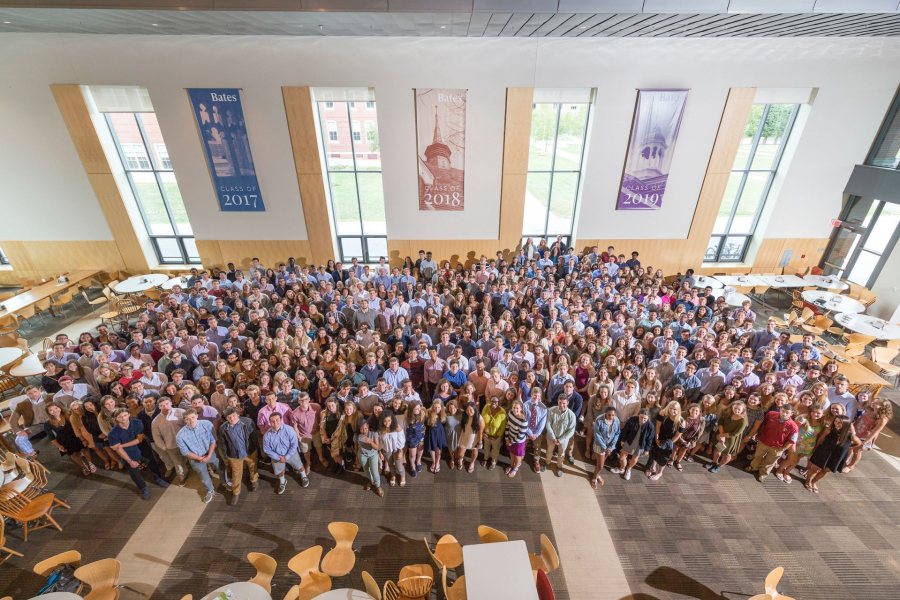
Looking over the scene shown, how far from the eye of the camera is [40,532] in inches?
215

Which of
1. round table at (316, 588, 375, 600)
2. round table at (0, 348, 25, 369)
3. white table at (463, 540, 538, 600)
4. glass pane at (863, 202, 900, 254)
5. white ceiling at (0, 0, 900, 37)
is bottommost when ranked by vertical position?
round table at (0, 348, 25, 369)

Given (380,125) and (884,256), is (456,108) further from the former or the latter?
(884,256)

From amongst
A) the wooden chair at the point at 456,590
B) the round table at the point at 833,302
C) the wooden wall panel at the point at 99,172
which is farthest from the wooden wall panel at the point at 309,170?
the round table at the point at 833,302

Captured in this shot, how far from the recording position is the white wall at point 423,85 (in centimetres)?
1067

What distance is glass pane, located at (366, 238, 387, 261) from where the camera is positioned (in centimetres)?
1335

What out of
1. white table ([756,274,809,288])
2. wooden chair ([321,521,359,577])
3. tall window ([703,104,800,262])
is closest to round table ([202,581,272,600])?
wooden chair ([321,521,359,577])

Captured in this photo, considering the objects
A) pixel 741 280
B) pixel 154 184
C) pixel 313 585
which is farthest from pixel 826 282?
pixel 154 184

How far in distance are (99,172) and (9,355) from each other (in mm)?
6309

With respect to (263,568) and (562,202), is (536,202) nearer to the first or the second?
(562,202)

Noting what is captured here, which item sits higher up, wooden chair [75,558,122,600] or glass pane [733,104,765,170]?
glass pane [733,104,765,170]

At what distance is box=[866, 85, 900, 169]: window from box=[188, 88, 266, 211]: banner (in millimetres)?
18096

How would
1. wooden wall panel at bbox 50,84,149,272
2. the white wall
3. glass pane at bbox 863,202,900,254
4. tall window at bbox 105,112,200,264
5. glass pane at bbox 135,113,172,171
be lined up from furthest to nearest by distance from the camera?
tall window at bbox 105,112,200,264 < glass pane at bbox 135,113,172,171 < wooden wall panel at bbox 50,84,149,272 < glass pane at bbox 863,202,900,254 < the white wall

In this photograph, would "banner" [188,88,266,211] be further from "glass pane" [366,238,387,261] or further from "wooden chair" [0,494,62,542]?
"wooden chair" [0,494,62,542]

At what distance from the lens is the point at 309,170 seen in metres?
11.9
